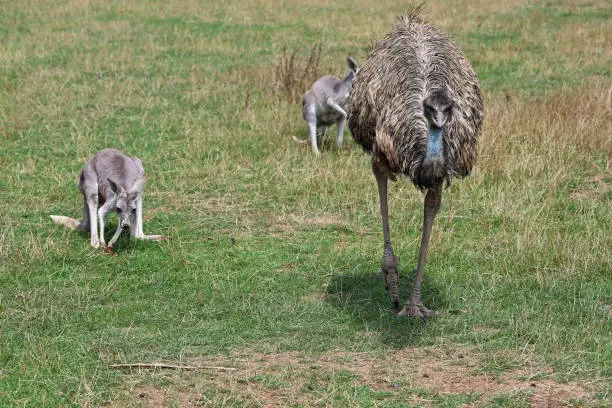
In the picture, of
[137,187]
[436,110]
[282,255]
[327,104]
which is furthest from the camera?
[327,104]

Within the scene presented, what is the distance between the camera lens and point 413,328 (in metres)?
6.17

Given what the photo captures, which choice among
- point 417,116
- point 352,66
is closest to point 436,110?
point 417,116

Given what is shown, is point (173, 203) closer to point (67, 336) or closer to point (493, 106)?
point (67, 336)

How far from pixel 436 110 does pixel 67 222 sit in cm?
409

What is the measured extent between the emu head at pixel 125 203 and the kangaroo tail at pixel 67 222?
24.1 inches

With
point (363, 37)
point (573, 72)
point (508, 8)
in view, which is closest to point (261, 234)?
point (573, 72)

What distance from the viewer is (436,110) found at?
5367 millimetres

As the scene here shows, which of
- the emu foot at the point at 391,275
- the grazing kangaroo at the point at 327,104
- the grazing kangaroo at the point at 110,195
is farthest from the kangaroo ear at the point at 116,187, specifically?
the grazing kangaroo at the point at 327,104

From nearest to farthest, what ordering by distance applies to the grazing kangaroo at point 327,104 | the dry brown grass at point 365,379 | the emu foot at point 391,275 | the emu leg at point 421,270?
the dry brown grass at point 365,379 < the emu leg at point 421,270 < the emu foot at point 391,275 < the grazing kangaroo at point 327,104

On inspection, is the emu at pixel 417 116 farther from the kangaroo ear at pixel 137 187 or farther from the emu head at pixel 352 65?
the emu head at pixel 352 65

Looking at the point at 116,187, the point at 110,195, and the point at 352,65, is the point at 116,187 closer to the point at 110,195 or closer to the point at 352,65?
the point at 110,195

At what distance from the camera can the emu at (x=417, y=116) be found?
18.4 ft

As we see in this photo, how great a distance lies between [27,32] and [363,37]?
20.3ft

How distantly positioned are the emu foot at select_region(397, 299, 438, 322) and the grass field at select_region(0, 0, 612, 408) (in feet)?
0.26
